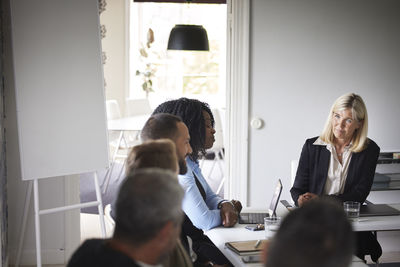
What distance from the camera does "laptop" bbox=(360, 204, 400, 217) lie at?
3.04 m

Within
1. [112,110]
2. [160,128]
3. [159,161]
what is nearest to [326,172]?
[160,128]

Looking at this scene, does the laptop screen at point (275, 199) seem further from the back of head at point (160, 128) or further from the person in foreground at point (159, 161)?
the person in foreground at point (159, 161)

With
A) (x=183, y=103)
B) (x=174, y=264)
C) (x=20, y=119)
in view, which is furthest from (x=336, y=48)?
(x=174, y=264)

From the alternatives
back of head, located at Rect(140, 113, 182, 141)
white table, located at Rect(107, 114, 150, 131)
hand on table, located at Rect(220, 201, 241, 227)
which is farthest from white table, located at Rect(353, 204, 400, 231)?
white table, located at Rect(107, 114, 150, 131)

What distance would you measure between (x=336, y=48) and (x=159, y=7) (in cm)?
531

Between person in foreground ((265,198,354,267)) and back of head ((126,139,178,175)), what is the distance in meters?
0.77

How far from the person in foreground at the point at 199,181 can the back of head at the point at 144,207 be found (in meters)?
1.02

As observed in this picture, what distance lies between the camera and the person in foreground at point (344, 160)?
3393mm

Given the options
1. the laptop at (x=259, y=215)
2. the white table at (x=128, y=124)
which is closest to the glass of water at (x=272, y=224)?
the laptop at (x=259, y=215)

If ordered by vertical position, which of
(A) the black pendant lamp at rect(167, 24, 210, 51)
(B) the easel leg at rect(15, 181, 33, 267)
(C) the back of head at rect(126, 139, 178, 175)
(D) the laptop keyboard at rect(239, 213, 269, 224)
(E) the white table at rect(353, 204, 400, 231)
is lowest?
(B) the easel leg at rect(15, 181, 33, 267)

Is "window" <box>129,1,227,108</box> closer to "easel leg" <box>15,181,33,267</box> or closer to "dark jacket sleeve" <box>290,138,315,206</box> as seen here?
"easel leg" <box>15,181,33,267</box>

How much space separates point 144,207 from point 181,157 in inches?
40.1

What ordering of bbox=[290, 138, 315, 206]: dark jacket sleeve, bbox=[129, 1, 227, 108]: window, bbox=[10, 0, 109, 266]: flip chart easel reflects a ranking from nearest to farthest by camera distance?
bbox=[290, 138, 315, 206]: dark jacket sleeve < bbox=[10, 0, 109, 266]: flip chart easel < bbox=[129, 1, 227, 108]: window

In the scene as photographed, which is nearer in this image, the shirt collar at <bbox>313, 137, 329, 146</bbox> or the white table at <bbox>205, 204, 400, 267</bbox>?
the white table at <bbox>205, 204, 400, 267</bbox>
